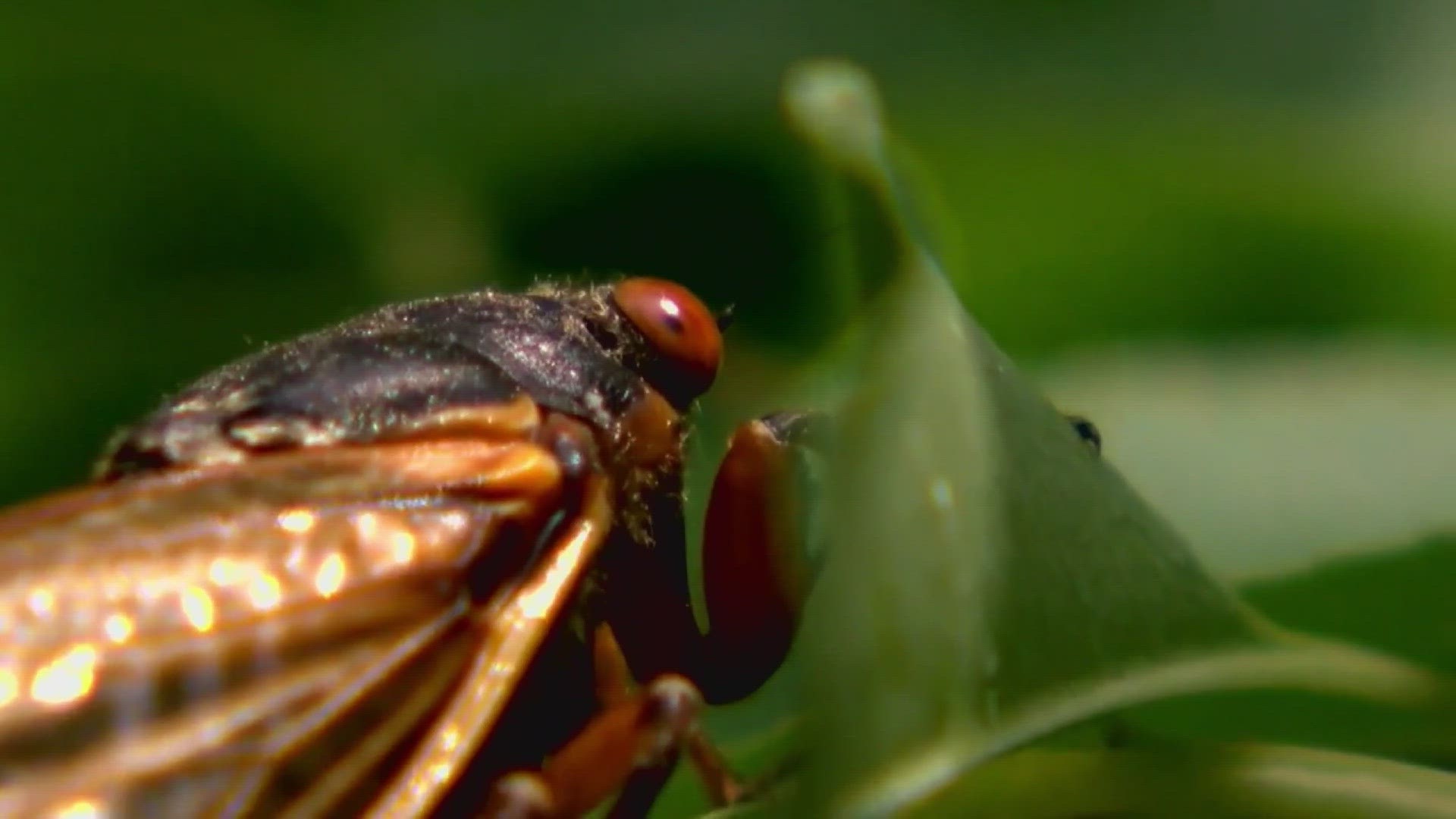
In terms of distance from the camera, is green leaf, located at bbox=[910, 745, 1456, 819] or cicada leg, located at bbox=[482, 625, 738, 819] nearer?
green leaf, located at bbox=[910, 745, 1456, 819]

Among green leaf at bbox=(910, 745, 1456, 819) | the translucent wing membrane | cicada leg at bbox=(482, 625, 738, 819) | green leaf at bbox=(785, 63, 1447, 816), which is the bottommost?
cicada leg at bbox=(482, 625, 738, 819)

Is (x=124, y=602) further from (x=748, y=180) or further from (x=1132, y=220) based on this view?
(x=748, y=180)

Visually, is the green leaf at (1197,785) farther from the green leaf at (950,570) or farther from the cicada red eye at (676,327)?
the cicada red eye at (676,327)

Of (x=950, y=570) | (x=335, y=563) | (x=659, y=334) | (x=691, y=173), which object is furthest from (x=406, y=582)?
(x=691, y=173)

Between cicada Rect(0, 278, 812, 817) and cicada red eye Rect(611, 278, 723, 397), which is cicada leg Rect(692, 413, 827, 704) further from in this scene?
cicada red eye Rect(611, 278, 723, 397)

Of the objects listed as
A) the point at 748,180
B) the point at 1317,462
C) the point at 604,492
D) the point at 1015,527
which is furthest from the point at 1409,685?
the point at 748,180

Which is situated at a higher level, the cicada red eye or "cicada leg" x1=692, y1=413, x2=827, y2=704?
the cicada red eye

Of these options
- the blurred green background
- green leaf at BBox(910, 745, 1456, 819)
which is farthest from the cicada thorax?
the blurred green background
